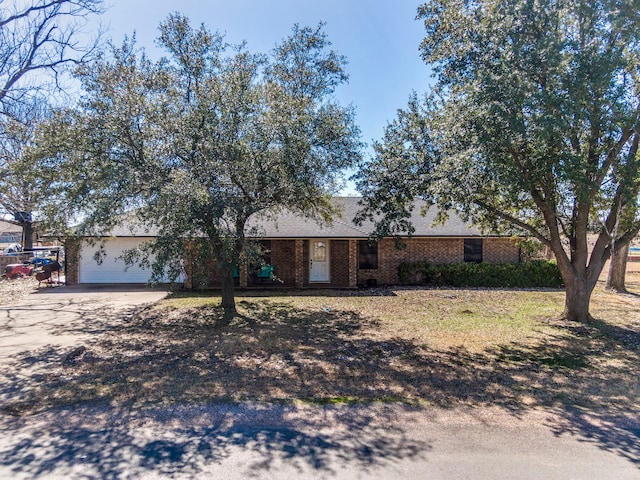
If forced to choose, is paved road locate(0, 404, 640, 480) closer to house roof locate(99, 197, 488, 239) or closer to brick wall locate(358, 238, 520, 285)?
house roof locate(99, 197, 488, 239)

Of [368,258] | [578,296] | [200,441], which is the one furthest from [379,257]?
[200,441]

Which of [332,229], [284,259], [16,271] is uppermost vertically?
[332,229]

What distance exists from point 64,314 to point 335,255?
964cm

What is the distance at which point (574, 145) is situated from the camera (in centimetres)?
824

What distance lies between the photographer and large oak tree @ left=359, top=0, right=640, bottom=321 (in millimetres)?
6785

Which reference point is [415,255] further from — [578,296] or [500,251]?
[578,296]

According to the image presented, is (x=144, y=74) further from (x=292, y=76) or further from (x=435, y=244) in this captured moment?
(x=435, y=244)

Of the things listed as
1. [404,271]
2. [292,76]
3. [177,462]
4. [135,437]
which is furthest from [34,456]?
[404,271]

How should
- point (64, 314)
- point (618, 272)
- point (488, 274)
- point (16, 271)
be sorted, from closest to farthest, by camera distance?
point (64, 314) → point (618, 272) → point (488, 274) → point (16, 271)

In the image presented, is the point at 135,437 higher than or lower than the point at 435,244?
lower

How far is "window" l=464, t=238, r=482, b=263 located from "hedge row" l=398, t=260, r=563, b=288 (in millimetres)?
844

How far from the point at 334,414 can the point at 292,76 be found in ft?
27.5

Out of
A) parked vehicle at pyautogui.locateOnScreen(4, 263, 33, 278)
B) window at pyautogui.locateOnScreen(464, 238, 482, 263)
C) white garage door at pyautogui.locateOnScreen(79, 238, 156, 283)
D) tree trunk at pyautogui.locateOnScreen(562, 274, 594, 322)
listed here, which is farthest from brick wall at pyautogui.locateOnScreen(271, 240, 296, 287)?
parked vehicle at pyautogui.locateOnScreen(4, 263, 33, 278)

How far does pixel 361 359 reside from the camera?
710cm
